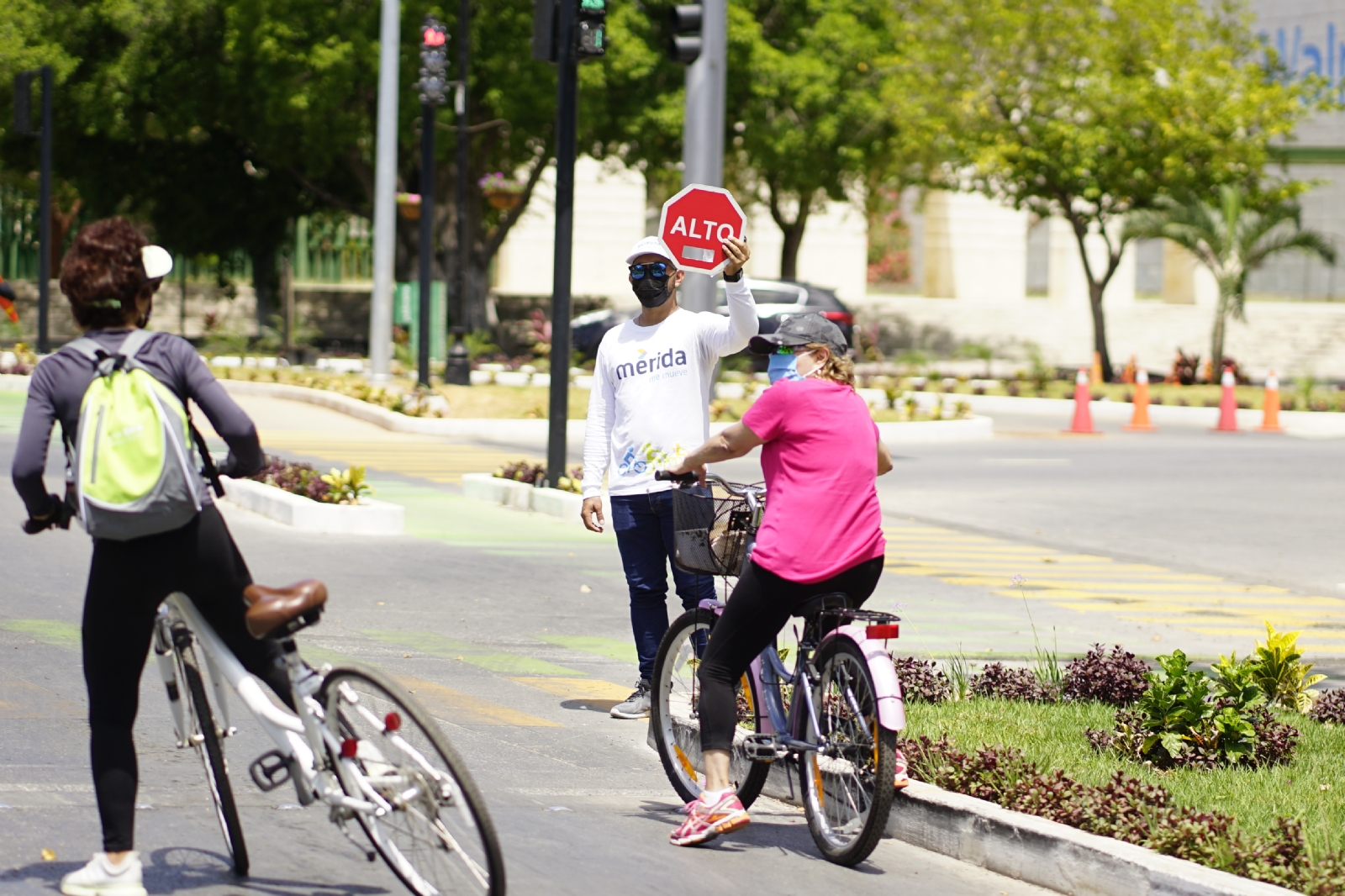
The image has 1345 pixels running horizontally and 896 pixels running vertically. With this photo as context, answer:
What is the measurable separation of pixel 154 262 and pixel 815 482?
2006 mm

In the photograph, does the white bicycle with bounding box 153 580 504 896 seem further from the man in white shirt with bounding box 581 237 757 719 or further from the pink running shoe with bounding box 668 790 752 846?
the man in white shirt with bounding box 581 237 757 719

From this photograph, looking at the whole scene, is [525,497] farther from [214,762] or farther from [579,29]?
[214,762]

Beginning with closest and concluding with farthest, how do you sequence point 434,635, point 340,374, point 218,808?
point 218,808, point 434,635, point 340,374

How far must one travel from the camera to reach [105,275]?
15.3ft

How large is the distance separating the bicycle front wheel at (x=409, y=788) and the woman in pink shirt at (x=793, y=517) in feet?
4.31

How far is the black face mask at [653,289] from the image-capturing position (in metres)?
7.16

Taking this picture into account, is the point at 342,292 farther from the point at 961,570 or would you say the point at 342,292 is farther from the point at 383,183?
the point at 961,570

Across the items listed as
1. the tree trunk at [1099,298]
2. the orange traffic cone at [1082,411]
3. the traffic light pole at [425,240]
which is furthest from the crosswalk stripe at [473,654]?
the tree trunk at [1099,298]

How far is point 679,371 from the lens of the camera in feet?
23.7

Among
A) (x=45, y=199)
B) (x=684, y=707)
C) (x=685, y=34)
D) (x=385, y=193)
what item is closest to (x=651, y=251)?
(x=684, y=707)

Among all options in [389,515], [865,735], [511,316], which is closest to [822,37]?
[511,316]

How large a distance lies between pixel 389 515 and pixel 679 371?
6.43 m

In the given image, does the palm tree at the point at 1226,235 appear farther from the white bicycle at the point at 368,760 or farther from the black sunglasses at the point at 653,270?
the white bicycle at the point at 368,760

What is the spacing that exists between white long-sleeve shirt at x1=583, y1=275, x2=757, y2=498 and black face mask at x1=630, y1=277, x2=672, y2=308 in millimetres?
102
